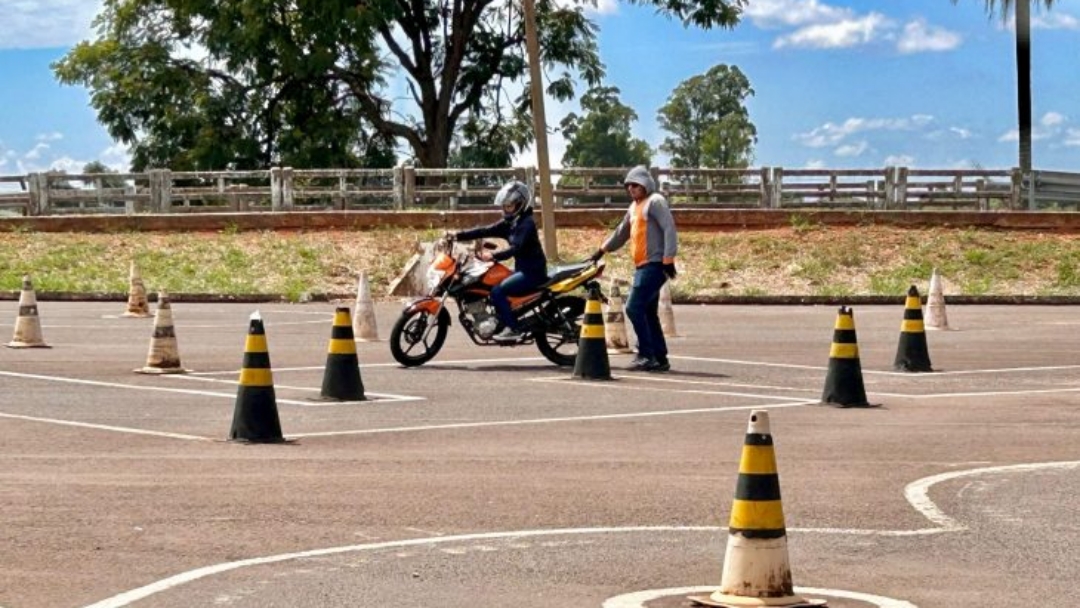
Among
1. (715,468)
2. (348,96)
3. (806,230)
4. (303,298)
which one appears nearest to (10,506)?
(715,468)

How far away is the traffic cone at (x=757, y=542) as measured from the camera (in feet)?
25.1

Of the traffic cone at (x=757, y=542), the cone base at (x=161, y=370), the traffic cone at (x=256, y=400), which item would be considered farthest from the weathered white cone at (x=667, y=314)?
the traffic cone at (x=757, y=542)

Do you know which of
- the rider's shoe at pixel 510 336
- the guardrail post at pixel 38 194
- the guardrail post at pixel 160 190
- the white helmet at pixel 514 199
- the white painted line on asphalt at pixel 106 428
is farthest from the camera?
the guardrail post at pixel 160 190

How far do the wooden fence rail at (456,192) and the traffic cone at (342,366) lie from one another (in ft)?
97.6

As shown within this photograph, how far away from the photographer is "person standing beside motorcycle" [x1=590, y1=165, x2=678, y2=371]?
1956 centimetres

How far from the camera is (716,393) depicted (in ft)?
58.1

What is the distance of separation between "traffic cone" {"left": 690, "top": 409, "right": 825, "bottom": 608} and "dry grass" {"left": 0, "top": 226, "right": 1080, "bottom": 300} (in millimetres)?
28115

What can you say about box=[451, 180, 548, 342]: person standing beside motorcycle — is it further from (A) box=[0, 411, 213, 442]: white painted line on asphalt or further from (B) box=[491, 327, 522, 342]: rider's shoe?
(A) box=[0, 411, 213, 442]: white painted line on asphalt

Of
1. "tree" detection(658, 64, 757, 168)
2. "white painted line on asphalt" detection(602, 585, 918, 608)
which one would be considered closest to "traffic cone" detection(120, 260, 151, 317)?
"white painted line on asphalt" detection(602, 585, 918, 608)

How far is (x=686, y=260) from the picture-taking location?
1622 inches

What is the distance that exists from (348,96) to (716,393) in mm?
41819

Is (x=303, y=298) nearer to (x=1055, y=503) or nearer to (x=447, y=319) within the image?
(x=447, y=319)

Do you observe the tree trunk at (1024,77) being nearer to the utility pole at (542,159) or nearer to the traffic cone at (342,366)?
the utility pole at (542,159)

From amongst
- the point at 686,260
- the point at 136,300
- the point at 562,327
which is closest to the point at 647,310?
the point at 562,327
